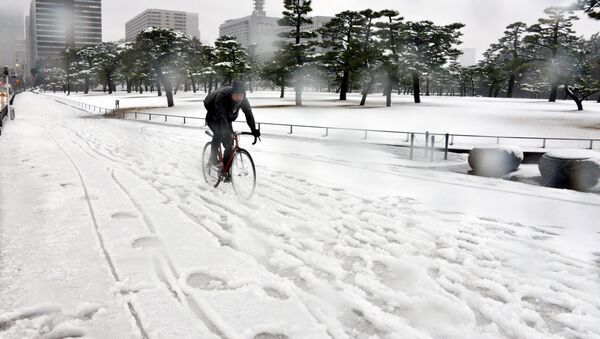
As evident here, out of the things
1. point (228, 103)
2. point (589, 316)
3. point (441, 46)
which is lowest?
point (589, 316)

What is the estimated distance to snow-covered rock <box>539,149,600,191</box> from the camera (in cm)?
1059

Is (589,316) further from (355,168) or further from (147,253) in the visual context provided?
(355,168)

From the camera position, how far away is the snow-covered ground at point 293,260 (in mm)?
3580

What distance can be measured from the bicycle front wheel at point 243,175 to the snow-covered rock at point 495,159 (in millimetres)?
7955

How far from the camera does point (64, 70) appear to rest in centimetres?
12438

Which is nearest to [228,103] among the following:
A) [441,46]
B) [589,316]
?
[589,316]

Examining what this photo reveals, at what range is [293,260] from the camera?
4.85 metres

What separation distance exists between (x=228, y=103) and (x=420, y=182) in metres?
4.96

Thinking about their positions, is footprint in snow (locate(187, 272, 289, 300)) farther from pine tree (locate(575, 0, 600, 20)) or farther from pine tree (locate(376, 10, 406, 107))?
pine tree (locate(376, 10, 406, 107))

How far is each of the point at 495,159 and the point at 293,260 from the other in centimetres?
1004

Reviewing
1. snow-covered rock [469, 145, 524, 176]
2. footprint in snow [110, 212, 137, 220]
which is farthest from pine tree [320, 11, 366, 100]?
footprint in snow [110, 212, 137, 220]

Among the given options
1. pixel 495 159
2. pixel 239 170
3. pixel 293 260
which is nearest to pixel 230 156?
pixel 239 170

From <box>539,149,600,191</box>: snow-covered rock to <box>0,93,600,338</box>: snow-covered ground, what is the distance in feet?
7.07

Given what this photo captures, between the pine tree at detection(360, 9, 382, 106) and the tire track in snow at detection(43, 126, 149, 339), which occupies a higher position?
the pine tree at detection(360, 9, 382, 106)
